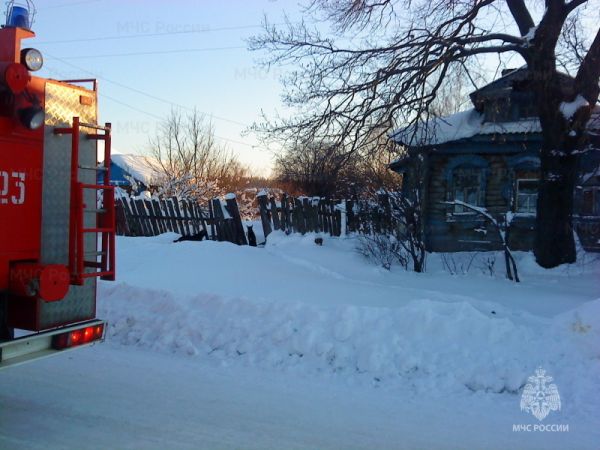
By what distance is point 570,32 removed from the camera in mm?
10719

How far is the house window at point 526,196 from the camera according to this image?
53.0 feet

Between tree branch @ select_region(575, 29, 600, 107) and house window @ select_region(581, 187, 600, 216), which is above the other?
tree branch @ select_region(575, 29, 600, 107)

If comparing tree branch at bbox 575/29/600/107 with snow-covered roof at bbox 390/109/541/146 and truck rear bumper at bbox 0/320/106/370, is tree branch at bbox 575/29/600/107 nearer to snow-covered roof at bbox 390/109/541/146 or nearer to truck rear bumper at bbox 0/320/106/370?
snow-covered roof at bbox 390/109/541/146

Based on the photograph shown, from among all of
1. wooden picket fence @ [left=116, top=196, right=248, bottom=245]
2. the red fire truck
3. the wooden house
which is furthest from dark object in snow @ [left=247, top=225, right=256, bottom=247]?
the red fire truck

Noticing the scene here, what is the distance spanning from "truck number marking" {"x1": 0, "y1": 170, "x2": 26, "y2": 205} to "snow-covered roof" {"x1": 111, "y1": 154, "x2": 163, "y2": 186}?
26.4 m

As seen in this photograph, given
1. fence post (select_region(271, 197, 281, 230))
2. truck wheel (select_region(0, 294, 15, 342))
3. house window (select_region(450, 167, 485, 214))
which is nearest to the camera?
truck wheel (select_region(0, 294, 15, 342))

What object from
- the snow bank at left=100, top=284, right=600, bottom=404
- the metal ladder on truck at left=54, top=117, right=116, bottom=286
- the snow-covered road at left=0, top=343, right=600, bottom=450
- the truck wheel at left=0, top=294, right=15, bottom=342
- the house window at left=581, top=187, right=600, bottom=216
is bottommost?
the snow-covered road at left=0, top=343, right=600, bottom=450

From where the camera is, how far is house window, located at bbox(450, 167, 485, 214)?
54.6 feet

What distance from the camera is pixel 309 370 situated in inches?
221

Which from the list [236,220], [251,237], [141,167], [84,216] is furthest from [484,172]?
[141,167]

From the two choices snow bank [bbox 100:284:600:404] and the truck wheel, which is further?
snow bank [bbox 100:284:600:404]

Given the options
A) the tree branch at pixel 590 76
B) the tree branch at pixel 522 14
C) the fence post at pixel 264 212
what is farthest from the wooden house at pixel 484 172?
the tree branch at pixel 590 76

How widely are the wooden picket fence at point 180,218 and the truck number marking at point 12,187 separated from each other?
8.91m

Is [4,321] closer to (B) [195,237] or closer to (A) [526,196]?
(B) [195,237]
